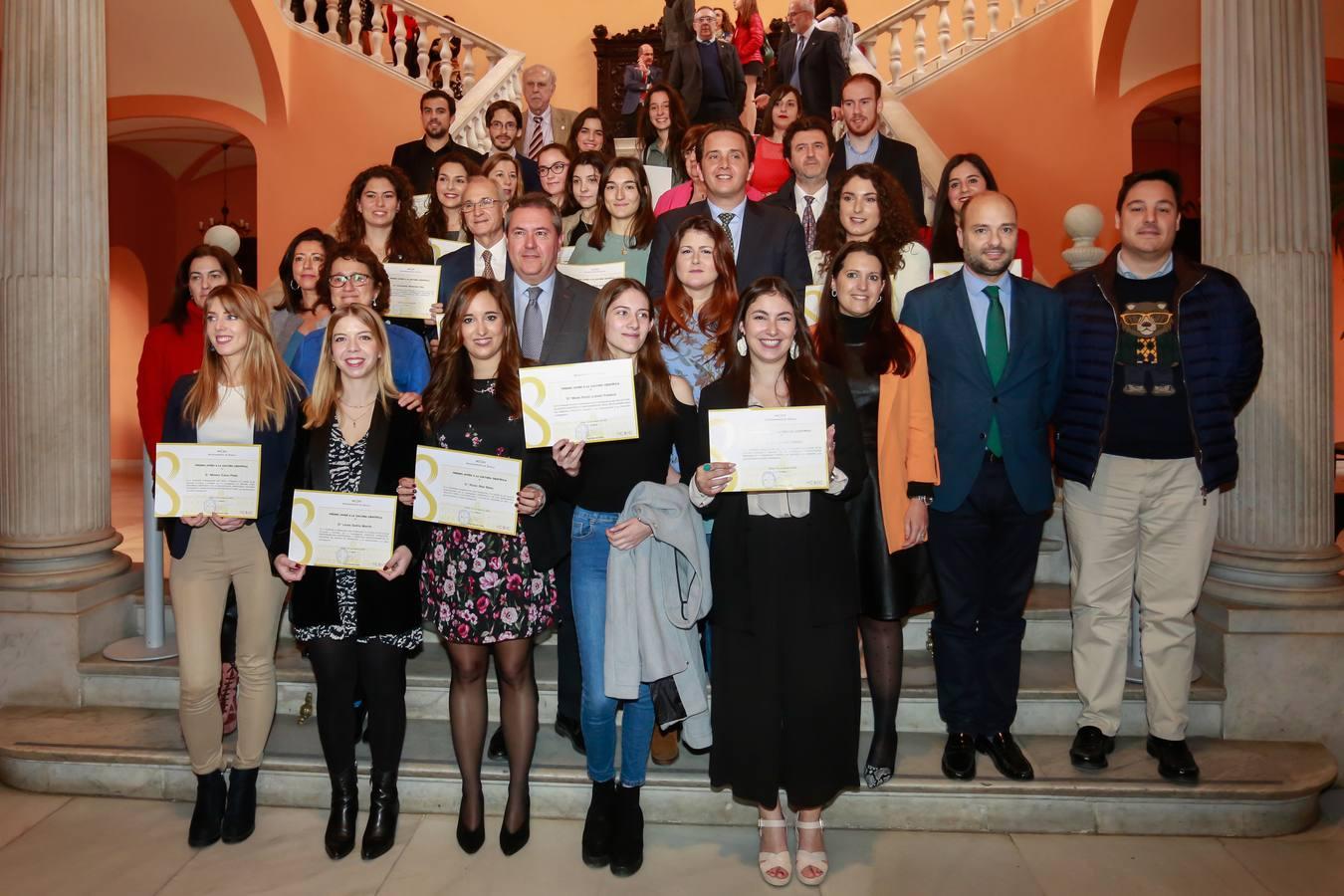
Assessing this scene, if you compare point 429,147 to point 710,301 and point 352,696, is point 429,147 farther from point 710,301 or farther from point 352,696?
point 352,696

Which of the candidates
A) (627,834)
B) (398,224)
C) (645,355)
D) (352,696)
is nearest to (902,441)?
(645,355)

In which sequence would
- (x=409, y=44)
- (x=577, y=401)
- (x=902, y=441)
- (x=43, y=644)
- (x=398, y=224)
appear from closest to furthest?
(x=577, y=401)
(x=902, y=441)
(x=43, y=644)
(x=398, y=224)
(x=409, y=44)

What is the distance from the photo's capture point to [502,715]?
329cm

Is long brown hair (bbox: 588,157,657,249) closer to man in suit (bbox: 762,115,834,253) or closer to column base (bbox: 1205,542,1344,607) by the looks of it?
man in suit (bbox: 762,115,834,253)

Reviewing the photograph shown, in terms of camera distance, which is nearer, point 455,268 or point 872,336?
point 872,336

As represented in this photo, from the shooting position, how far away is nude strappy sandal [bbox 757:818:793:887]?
3.14 m

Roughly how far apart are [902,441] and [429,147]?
4251 mm

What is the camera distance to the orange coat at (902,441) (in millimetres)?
3285

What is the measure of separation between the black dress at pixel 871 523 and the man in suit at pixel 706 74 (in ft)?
15.9

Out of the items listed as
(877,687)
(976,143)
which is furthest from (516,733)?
(976,143)

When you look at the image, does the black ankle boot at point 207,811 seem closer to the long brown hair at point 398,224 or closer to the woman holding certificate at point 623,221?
the long brown hair at point 398,224

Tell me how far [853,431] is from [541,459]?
1.03 meters

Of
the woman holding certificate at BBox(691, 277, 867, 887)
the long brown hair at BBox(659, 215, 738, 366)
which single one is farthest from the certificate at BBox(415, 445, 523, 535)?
the long brown hair at BBox(659, 215, 738, 366)

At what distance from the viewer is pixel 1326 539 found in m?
4.04
